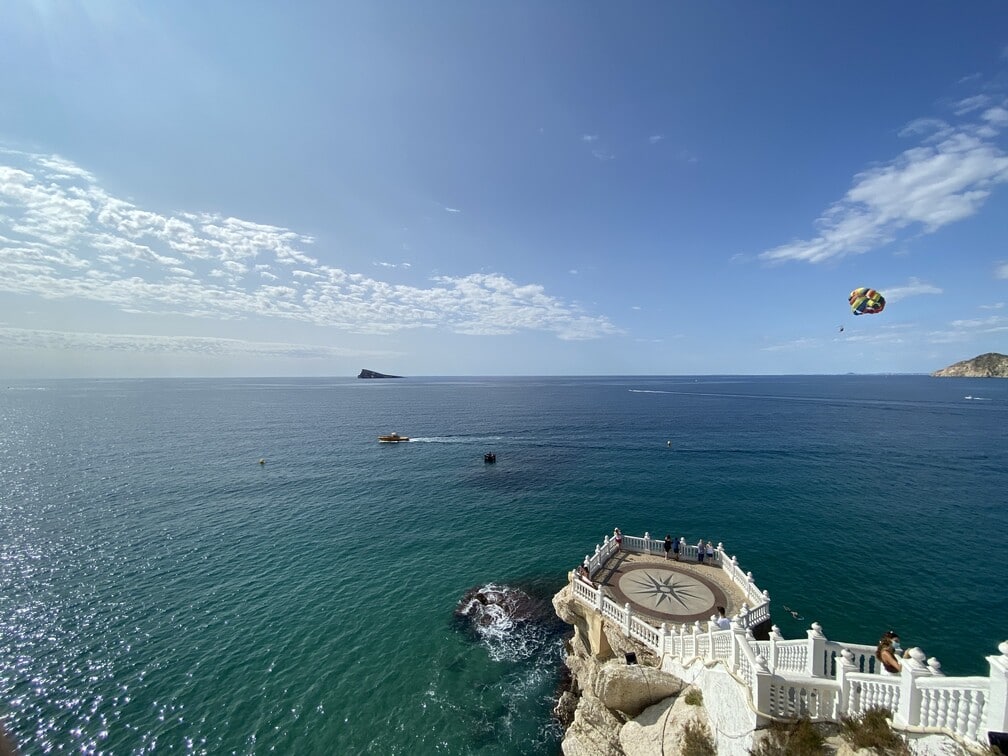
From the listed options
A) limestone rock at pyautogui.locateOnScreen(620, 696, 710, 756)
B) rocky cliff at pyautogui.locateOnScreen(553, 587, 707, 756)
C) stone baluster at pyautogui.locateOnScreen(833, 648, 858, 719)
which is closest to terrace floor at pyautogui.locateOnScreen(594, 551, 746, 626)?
rocky cliff at pyautogui.locateOnScreen(553, 587, 707, 756)

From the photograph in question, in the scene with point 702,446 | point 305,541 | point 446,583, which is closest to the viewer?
point 446,583

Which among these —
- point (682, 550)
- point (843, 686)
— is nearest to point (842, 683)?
point (843, 686)

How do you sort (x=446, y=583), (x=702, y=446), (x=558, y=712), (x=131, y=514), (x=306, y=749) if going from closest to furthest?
(x=306, y=749), (x=558, y=712), (x=446, y=583), (x=131, y=514), (x=702, y=446)

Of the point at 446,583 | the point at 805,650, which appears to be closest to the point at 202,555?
the point at 446,583

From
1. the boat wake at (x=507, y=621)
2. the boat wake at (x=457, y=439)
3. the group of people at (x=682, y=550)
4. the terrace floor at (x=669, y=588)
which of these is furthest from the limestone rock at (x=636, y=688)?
the boat wake at (x=457, y=439)

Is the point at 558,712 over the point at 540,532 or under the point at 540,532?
under

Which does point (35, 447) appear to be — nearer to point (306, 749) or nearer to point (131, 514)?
point (131, 514)

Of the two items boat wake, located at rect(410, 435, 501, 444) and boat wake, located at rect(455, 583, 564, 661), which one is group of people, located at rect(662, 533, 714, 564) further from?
boat wake, located at rect(410, 435, 501, 444)
